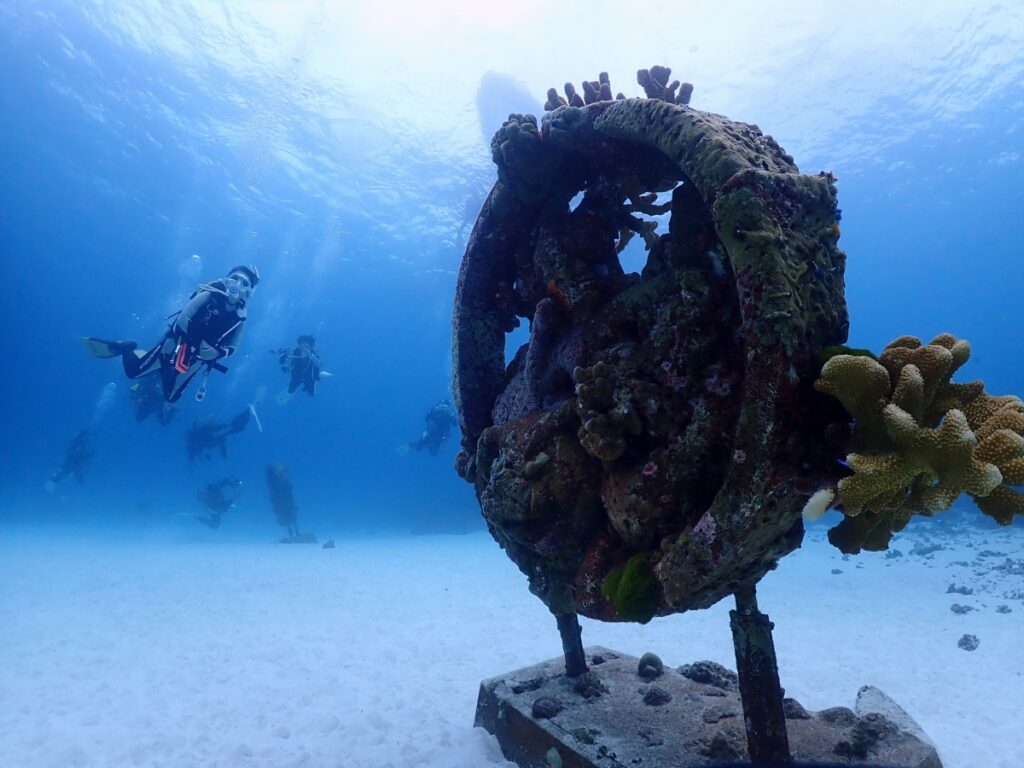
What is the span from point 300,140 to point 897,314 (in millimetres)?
128718

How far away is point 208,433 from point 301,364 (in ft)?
32.4

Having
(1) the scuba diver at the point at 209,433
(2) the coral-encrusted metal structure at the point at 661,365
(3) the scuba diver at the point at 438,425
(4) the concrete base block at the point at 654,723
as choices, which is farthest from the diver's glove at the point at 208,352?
(1) the scuba diver at the point at 209,433

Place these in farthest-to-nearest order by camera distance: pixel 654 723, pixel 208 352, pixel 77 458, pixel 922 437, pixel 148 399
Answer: pixel 77 458 → pixel 148 399 → pixel 208 352 → pixel 654 723 → pixel 922 437

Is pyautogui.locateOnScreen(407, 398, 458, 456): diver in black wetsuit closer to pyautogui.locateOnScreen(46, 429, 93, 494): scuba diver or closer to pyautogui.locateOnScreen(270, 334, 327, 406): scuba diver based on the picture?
pyautogui.locateOnScreen(270, 334, 327, 406): scuba diver

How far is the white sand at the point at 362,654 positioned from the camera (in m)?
4.81

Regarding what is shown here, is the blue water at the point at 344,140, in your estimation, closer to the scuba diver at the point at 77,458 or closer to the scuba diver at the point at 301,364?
the scuba diver at the point at 77,458

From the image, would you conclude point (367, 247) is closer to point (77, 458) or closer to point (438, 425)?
point (77, 458)

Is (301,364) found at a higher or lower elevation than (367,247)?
lower

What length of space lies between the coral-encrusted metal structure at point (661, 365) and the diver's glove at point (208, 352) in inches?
324

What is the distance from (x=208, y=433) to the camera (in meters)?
23.2

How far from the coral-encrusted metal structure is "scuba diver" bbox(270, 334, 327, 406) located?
1351 centimetres

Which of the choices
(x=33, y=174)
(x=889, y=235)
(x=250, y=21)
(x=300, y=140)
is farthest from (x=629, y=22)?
(x=889, y=235)

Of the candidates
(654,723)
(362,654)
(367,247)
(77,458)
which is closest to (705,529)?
(654,723)

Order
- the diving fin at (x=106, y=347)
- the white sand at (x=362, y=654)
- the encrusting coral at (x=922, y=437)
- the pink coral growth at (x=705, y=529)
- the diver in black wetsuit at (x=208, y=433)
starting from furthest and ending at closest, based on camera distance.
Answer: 1. the diver in black wetsuit at (x=208, y=433)
2. the diving fin at (x=106, y=347)
3. the white sand at (x=362, y=654)
4. the pink coral growth at (x=705, y=529)
5. the encrusting coral at (x=922, y=437)
